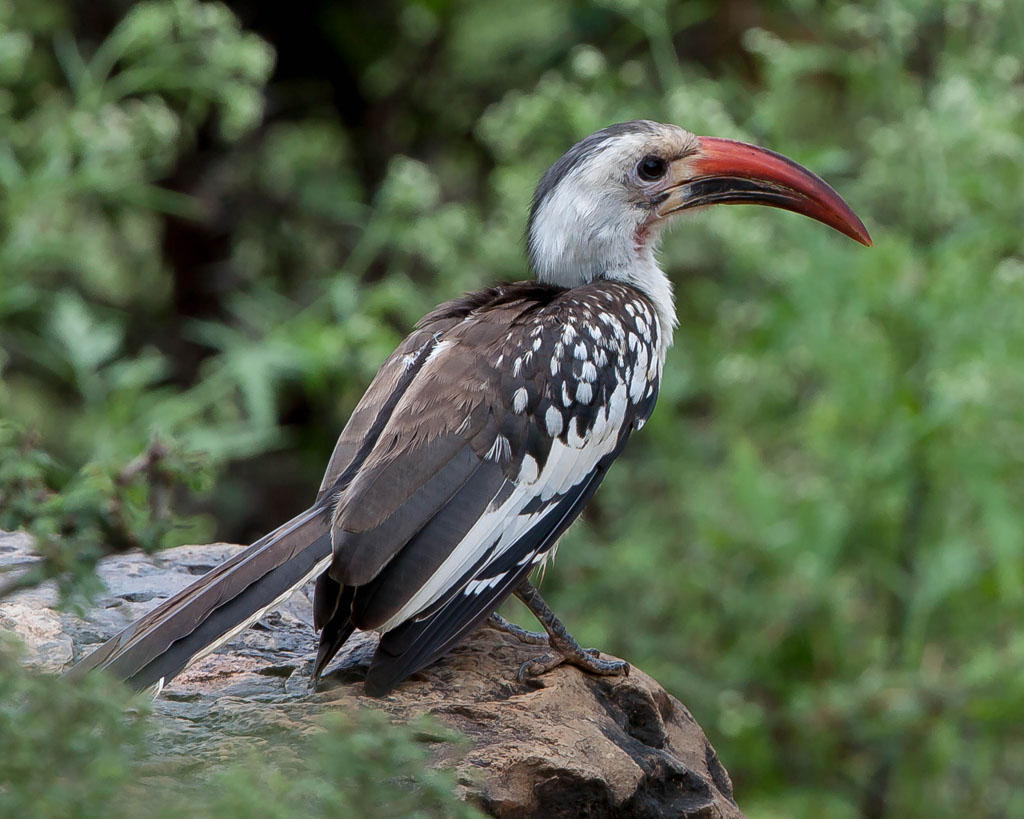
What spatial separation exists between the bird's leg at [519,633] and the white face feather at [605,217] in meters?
1.13

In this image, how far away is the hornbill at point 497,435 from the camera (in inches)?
120

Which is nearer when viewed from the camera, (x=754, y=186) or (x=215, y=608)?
(x=215, y=608)

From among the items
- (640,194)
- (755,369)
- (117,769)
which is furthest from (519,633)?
(755,369)

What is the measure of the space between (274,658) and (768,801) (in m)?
2.84

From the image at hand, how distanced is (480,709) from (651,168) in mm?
2122

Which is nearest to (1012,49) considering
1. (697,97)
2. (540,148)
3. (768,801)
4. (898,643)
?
(697,97)

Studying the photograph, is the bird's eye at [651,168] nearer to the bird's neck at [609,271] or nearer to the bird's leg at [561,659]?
the bird's neck at [609,271]

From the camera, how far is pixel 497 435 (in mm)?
3461

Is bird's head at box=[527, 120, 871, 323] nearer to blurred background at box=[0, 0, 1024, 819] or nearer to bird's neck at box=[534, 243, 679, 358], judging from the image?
bird's neck at box=[534, 243, 679, 358]

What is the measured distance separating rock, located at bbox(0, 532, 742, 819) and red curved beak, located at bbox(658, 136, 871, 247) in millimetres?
1727

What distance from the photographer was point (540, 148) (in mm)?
6094

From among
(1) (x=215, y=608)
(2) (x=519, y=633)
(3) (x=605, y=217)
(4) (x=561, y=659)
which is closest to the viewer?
(1) (x=215, y=608)

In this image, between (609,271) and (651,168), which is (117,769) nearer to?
(609,271)

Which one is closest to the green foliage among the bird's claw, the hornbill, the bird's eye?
the hornbill
